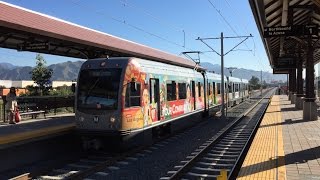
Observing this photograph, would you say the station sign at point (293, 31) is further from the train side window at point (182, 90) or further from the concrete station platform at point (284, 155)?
the train side window at point (182, 90)

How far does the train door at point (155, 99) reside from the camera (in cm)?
1475

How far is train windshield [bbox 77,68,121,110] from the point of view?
12805mm

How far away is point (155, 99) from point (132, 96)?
2.09m

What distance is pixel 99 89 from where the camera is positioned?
1310 centimetres

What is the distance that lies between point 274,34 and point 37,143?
32.8 feet

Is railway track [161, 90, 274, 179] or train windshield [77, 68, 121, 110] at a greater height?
train windshield [77, 68, 121, 110]

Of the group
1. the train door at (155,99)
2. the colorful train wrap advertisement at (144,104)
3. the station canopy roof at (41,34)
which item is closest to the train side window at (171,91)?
the colorful train wrap advertisement at (144,104)

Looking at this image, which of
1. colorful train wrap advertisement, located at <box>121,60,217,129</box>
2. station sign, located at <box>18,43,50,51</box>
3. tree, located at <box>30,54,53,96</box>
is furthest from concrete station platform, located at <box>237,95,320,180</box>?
tree, located at <box>30,54,53,96</box>

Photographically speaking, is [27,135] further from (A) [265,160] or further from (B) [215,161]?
(A) [265,160]

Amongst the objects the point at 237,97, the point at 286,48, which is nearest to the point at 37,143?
the point at 286,48

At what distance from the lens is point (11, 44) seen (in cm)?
1742

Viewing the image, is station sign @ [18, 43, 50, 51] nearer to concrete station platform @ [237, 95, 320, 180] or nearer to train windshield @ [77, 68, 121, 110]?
train windshield @ [77, 68, 121, 110]

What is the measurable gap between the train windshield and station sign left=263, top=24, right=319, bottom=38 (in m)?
7.19

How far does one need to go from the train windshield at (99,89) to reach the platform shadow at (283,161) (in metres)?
4.68
